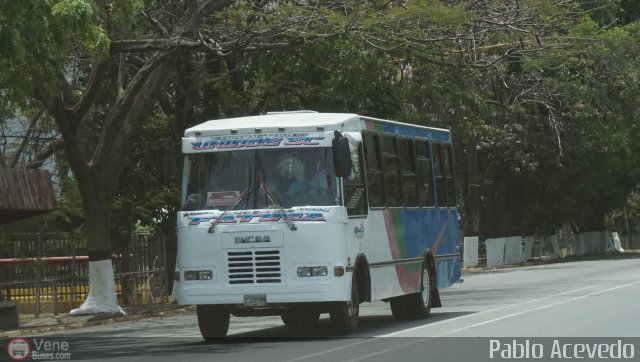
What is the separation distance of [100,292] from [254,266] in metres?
8.97

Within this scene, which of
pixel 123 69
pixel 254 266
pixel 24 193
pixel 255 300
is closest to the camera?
pixel 255 300

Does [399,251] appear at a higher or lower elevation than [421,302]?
higher

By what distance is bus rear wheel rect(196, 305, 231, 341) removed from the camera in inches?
667

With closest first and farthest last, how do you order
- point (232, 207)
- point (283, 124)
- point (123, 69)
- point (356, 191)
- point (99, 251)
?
point (232, 207)
point (283, 124)
point (356, 191)
point (99, 251)
point (123, 69)

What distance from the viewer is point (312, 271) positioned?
16250 mm

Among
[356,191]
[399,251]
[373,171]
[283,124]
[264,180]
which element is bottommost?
[399,251]

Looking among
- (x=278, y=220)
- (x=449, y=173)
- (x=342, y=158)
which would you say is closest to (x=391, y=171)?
(x=342, y=158)

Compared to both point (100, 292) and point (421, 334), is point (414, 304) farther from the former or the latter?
point (100, 292)

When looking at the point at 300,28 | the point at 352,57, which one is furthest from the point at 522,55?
the point at 300,28

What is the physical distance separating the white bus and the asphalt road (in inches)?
23.9

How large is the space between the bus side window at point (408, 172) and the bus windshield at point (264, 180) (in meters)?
3.10

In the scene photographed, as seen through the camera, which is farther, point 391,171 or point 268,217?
point 391,171

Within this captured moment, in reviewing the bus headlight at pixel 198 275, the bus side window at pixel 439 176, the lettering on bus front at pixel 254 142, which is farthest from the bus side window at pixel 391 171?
the bus headlight at pixel 198 275

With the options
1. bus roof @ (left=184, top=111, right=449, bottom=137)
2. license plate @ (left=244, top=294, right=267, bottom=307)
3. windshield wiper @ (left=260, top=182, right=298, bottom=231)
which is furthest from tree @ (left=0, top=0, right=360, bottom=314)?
license plate @ (left=244, top=294, right=267, bottom=307)
